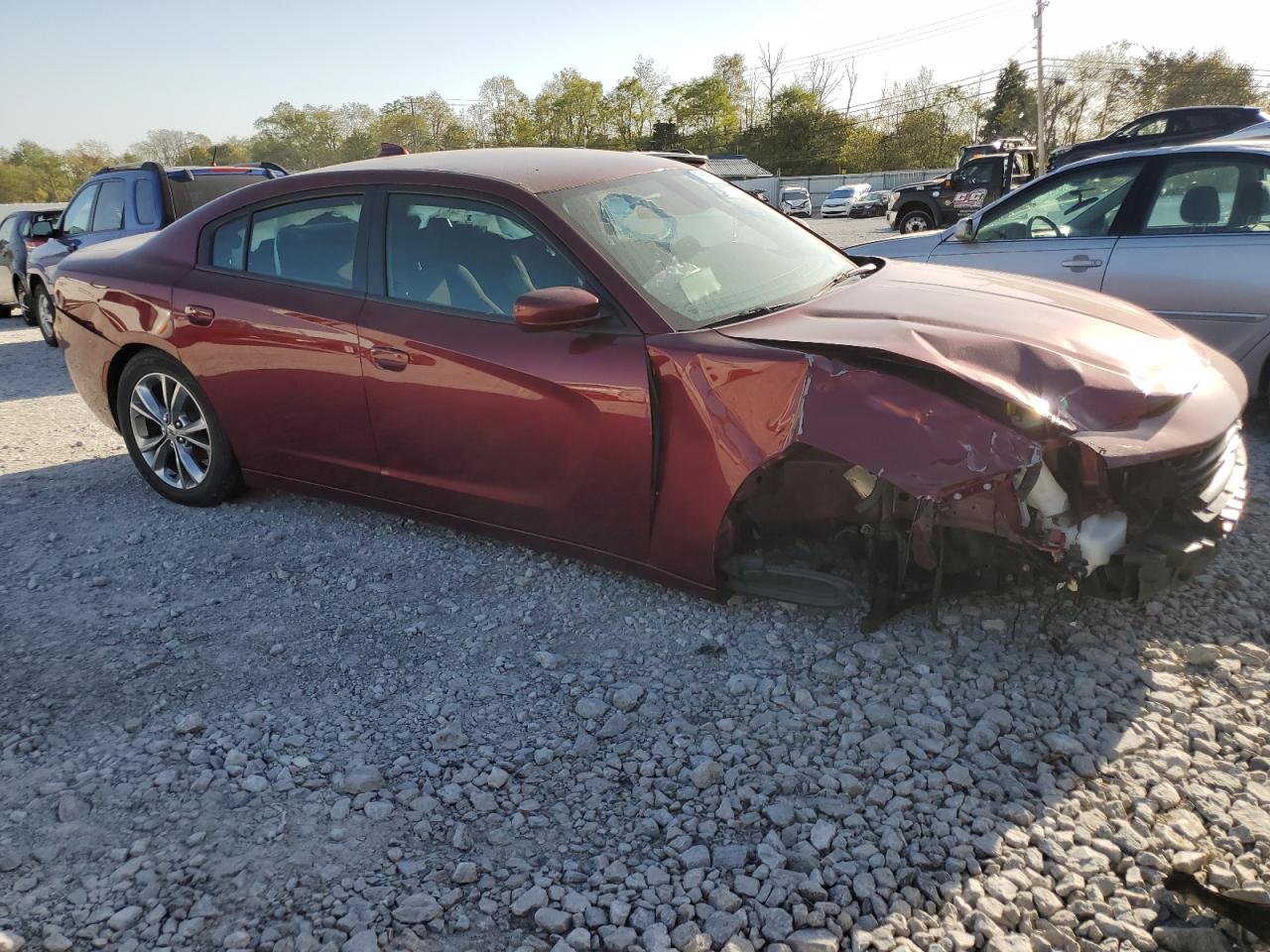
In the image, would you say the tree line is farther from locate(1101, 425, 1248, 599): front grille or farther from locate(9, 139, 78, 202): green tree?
locate(1101, 425, 1248, 599): front grille

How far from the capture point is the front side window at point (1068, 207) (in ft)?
18.2

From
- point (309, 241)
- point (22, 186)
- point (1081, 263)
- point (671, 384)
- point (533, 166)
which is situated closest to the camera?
point (671, 384)

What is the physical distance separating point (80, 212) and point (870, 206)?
1305 inches

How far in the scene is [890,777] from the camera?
8.24 feet

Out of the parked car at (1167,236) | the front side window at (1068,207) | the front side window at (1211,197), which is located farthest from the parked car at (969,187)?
the front side window at (1211,197)

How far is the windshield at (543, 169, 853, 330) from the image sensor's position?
3.36 m

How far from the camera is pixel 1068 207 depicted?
5.74 metres

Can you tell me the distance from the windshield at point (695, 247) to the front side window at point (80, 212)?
7877 millimetres

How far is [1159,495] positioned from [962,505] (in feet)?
2.16

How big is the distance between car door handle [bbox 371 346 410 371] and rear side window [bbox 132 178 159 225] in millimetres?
6206

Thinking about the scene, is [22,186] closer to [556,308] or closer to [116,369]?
[116,369]

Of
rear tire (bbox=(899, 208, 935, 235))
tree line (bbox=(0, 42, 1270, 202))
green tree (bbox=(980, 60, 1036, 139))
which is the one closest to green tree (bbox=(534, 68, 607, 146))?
tree line (bbox=(0, 42, 1270, 202))

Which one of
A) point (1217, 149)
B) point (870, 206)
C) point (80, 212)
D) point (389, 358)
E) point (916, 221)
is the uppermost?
point (1217, 149)

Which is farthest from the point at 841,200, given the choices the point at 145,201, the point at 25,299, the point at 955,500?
the point at 955,500
